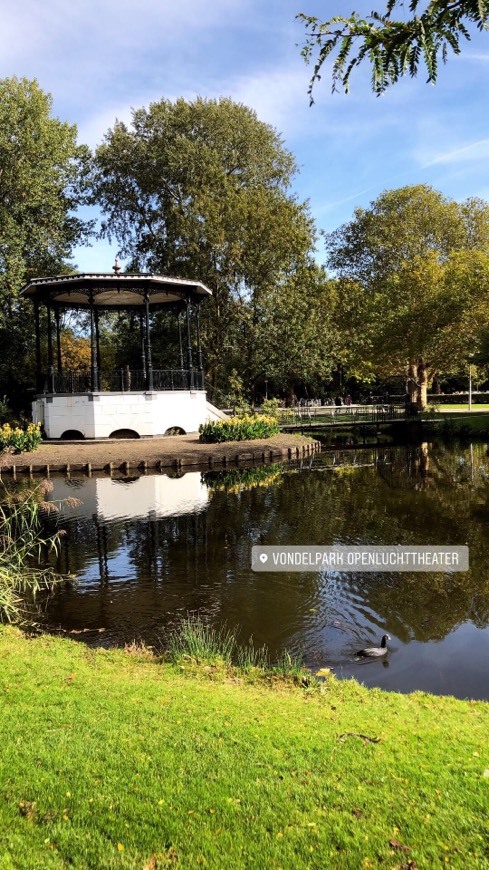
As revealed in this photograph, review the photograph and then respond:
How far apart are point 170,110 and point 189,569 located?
3689 centimetres

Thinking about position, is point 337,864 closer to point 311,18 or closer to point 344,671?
point 344,671

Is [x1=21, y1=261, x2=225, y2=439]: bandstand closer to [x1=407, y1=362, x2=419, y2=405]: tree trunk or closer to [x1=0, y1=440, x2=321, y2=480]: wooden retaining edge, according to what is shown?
[x1=0, y1=440, x2=321, y2=480]: wooden retaining edge

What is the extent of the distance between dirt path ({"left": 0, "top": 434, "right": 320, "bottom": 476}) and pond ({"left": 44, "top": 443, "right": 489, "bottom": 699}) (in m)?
2.84

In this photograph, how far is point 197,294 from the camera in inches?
1136

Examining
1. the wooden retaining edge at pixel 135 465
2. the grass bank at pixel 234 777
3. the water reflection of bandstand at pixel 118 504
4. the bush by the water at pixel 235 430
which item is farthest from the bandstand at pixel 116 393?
the grass bank at pixel 234 777

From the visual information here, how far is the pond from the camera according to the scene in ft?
22.2

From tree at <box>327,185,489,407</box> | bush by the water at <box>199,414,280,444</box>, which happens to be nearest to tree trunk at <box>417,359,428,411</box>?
tree at <box>327,185,489,407</box>

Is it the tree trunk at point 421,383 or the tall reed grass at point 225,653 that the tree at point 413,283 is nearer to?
the tree trunk at point 421,383

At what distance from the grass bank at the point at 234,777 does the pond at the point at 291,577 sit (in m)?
1.63

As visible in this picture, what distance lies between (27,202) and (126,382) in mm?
13580

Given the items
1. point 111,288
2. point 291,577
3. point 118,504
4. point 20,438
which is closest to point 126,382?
point 111,288

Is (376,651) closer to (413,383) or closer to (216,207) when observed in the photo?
(216,207)

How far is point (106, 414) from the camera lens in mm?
25859

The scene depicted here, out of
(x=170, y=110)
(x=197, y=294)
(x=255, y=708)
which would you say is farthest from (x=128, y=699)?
(x=170, y=110)
